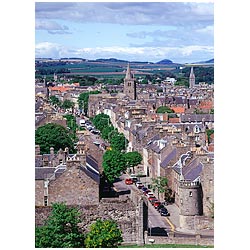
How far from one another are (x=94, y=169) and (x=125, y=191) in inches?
96.3

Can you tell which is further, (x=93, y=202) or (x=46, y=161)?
(x=46, y=161)

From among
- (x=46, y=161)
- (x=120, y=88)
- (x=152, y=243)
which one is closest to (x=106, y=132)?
(x=46, y=161)

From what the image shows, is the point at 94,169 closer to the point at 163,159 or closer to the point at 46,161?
the point at 46,161

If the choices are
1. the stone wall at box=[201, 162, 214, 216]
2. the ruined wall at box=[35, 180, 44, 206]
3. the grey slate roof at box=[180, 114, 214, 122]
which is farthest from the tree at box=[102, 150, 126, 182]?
the grey slate roof at box=[180, 114, 214, 122]

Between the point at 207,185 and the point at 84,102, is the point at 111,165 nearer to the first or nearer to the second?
the point at 207,185

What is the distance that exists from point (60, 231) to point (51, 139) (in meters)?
12.7

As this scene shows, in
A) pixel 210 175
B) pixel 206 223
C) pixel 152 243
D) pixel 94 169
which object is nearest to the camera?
pixel 152 243

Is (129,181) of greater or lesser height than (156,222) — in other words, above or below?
above

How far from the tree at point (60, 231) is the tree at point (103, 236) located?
26 cm

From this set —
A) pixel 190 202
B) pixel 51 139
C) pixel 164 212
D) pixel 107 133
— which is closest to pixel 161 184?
pixel 164 212

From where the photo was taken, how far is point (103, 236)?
13.1 m

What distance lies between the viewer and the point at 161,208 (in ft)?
64.2

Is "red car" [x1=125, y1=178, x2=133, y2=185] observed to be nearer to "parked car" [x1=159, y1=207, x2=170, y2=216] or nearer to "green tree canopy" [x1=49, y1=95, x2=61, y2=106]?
"parked car" [x1=159, y1=207, x2=170, y2=216]

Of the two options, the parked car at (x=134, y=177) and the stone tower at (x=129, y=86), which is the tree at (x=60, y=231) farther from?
the stone tower at (x=129, y=86)
